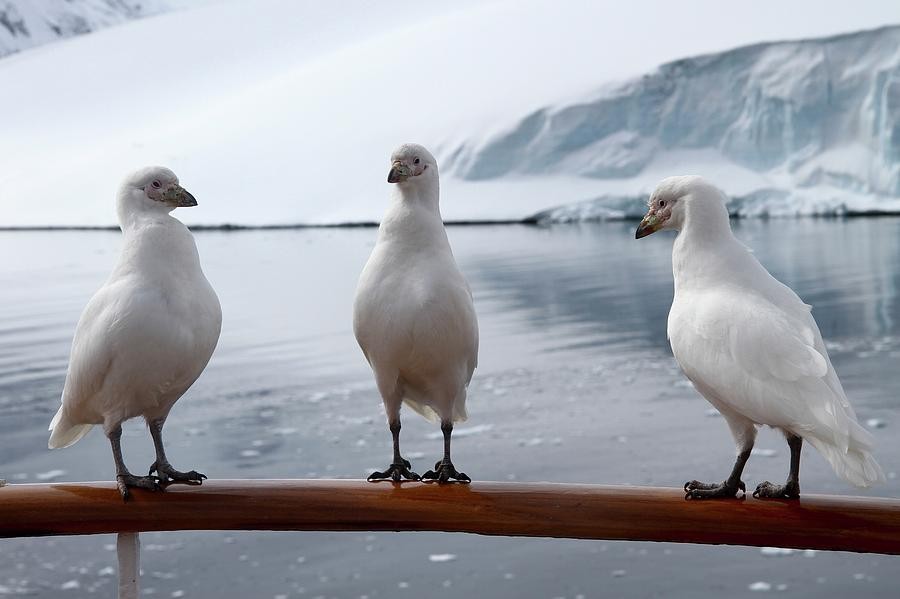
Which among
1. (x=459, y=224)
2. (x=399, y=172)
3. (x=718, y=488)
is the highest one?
(x=459, y=224)

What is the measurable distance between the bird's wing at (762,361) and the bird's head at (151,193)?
79 cm

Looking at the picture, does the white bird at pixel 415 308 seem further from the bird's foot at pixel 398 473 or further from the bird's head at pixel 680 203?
the bird's head at pixel 680 203

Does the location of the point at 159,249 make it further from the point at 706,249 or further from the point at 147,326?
the point at 706,249

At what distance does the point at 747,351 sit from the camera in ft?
5.36

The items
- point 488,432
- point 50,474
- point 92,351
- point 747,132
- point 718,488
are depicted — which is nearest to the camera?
point 718,488

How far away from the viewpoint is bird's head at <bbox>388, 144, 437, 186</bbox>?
183 centimetres

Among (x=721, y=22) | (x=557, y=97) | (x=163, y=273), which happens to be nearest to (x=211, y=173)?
(x=557, y=97)

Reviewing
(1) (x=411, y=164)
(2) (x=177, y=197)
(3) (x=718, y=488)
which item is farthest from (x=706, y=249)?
(2) (x=177, y=197)

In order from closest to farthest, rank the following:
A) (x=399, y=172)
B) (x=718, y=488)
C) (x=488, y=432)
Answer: (x=718, y=488), (x=399, y=172), (x=488, y=432)

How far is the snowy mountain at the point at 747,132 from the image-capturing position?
1742 cm

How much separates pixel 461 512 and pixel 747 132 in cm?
1774

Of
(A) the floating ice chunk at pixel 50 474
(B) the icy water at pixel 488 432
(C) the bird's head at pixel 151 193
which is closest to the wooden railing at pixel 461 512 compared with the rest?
(C) the bird's head at pixel 151 193

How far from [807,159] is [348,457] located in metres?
14.1

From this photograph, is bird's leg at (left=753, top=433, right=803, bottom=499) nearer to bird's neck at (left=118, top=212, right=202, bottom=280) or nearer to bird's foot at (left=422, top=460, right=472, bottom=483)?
bird's foot at (left=422, top=460, right=472, bottom=483)
